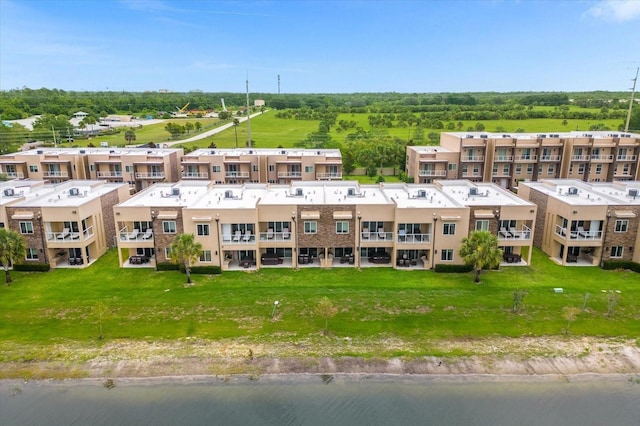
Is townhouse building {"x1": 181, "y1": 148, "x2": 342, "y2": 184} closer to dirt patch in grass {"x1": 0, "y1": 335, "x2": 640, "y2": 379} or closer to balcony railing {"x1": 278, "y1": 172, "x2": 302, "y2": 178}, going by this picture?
balcony railing {"x1": 278, "y1": 172, "x2": 302, "y2": 178}

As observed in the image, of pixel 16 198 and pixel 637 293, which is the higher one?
pixel 16 198

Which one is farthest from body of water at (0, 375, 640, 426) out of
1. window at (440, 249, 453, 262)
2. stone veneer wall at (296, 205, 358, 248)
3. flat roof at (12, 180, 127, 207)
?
flat roof at (12, 180, 127, 207)

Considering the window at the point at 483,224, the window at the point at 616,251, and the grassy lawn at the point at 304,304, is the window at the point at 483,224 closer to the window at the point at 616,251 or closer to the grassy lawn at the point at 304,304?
the grassy lawn at the point at 304,304

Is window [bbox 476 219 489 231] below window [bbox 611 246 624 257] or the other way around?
the other way around

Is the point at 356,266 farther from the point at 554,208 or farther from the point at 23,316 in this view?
the point at 23,316

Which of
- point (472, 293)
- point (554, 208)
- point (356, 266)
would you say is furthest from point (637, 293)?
point (356, 266)

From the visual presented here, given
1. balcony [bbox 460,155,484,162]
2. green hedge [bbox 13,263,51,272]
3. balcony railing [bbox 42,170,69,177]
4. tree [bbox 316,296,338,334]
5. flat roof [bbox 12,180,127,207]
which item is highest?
balcony [bbox 460,155,484,162]
